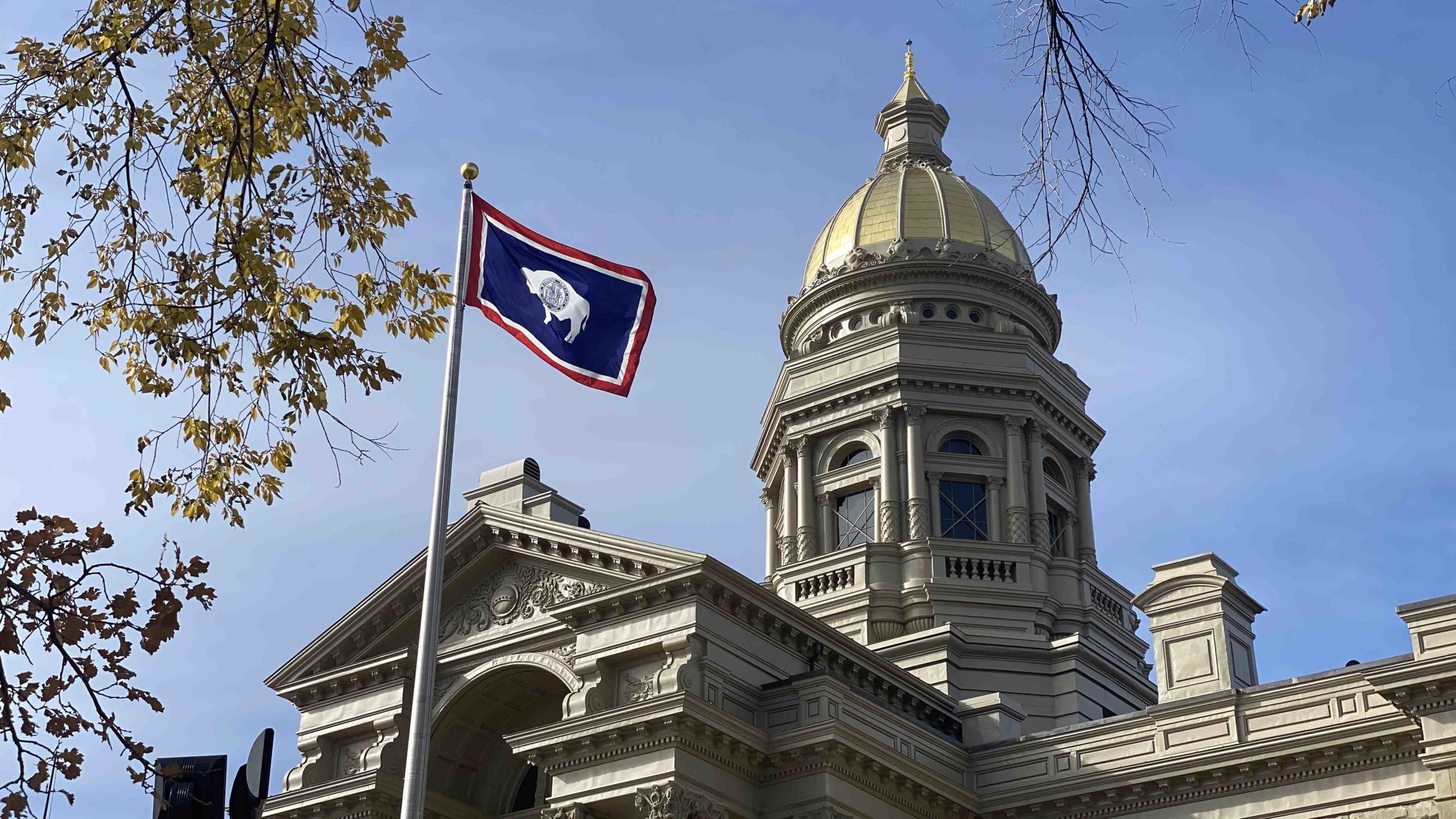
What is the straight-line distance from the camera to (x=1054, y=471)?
5059cm

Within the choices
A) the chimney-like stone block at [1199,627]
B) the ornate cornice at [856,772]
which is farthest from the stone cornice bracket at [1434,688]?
the ornate cornice at [856,772]

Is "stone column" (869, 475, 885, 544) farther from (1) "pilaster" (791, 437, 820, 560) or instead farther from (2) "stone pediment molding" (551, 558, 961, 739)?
(2) "stone pediment molding" (551, 558, 961, 739)

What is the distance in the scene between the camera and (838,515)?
1924 inches

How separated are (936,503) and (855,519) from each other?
8.28 ft

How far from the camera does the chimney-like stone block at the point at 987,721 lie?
118 ft

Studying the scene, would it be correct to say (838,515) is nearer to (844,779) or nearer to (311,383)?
(844,779)

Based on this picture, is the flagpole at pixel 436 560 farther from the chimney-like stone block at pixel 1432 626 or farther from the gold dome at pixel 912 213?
the gold dome at pixel 912 213

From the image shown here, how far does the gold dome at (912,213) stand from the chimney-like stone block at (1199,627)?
56.1 ft

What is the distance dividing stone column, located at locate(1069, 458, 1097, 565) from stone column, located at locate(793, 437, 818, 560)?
753cm

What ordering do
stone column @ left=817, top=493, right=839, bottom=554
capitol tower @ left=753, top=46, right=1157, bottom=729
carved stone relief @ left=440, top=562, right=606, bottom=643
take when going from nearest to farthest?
carved stone relief @ left=440, top=562, right=606, bottom=643
capitol tower @ left=753, top=46, right=1157, bottom=729
stone column @ left=817, top=493, right=839, bottom=554

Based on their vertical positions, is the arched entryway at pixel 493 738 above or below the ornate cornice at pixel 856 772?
above

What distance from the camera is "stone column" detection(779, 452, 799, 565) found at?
4853 centimetres

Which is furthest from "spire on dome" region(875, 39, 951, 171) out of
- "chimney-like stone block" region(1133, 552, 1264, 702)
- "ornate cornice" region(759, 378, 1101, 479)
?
"chimney-like stone block" region(1133, 552, 1264, 702)

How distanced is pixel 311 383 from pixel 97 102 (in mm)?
2797
